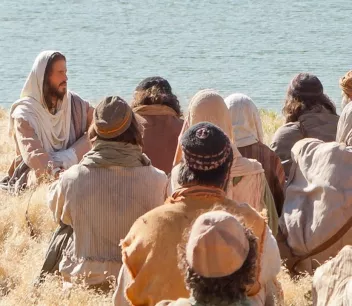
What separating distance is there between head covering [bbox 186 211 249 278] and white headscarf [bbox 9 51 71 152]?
425 centimetres

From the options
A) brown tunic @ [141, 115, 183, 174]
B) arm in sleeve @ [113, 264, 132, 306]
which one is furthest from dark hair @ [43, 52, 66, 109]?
arm in sleeve @ [113, 264, 132, 306]

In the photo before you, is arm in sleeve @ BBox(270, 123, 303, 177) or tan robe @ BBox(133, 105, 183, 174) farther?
tan robe @ BBox(133, 105, 183, 174)

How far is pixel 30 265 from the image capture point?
6.23 meters

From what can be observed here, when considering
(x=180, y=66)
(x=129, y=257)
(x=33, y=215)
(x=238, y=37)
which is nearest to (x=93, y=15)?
(x=238, y=37)

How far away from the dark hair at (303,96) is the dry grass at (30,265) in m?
1.18

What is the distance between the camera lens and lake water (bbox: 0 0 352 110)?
61.0ft

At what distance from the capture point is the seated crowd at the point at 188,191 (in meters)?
3.99

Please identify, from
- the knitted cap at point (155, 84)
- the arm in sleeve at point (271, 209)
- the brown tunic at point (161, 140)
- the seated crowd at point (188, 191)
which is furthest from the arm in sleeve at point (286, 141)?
the arm in sleeve at point (271, 209)

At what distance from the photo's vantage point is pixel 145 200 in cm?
548

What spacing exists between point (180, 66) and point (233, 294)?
17.4 m

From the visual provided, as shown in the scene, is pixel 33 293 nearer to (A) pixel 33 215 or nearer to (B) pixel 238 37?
(A) pixel 33 215

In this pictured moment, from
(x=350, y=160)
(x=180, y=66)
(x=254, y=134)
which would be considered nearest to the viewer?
(x=350, y=160)

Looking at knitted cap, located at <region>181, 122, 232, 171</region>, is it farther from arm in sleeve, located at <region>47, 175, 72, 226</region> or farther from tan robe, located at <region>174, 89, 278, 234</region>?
arm in sleeve, located at <region>47, 175, 72, 226</region>

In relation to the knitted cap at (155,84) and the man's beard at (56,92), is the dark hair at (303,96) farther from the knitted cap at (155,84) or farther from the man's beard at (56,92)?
the man's beard at (56,92)
